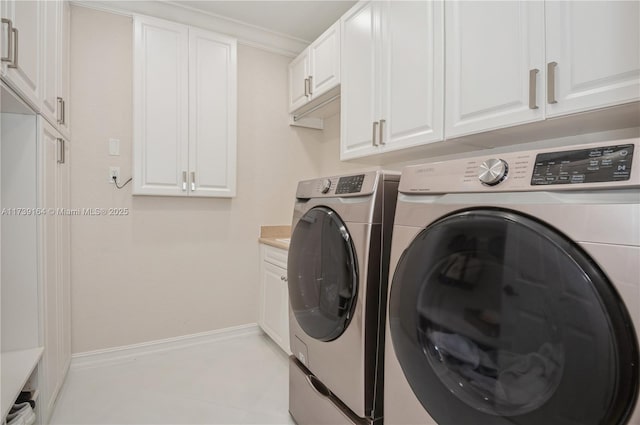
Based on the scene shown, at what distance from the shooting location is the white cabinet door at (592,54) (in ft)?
2.95

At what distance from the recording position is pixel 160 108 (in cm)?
222

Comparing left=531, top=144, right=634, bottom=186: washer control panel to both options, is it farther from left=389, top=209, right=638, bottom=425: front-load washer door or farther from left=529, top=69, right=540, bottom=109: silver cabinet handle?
left=529, top=69, right=540, bottom=109: silver cabinet handle

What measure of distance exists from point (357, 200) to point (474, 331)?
0.57 m

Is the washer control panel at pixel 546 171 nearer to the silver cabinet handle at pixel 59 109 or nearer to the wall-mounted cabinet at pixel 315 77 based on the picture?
the wall-mounted cabinet at pixel 315 77

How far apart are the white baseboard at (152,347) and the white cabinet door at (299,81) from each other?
73.2 inches

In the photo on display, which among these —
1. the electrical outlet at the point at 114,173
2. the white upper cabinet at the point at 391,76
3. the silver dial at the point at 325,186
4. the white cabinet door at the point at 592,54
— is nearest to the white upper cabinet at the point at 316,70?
the white upper cabinet at the point at 391,76

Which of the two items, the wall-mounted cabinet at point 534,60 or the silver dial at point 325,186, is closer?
the wall-mounted cabinet at point 534,60

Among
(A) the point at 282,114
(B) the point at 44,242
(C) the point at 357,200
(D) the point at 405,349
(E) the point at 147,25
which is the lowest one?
(D) the point at 405,349

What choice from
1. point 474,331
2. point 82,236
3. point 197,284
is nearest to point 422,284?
point 474,331

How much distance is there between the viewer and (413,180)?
94 centimetres

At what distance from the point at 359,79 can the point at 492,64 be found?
2.66ft

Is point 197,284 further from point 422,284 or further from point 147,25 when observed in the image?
point 422,284

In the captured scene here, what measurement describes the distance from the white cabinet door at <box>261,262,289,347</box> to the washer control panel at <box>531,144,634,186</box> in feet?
5.50

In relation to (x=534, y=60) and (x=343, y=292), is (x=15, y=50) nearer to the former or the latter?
(x=343, y=292)
